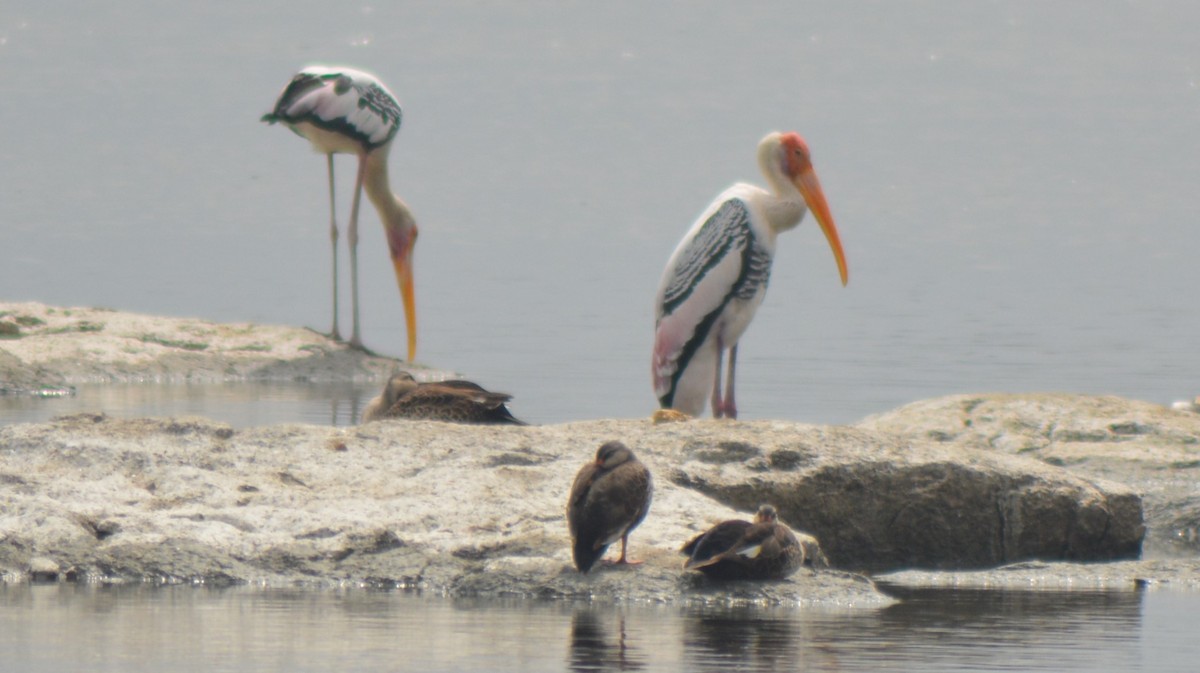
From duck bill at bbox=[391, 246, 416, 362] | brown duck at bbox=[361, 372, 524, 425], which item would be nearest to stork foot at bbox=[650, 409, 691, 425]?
brown duck at bbox=[361, 372, 524, 425]

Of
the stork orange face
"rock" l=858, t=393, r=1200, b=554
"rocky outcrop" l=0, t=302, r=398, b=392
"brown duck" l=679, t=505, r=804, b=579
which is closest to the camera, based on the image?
"brown duck" l=679, t=505, r=804, b=579

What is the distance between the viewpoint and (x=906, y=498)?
1063cm

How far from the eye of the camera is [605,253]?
47.0 metres

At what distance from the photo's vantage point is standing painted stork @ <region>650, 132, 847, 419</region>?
1305 centimetres

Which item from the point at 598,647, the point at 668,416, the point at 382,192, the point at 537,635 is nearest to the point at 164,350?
the point at 382,192

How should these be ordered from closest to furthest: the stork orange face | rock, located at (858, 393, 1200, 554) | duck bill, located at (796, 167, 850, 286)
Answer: rock, located at (858, 393, 1200, 554), the stork orange face, duck bill, located at (796, 167, 850, 286)

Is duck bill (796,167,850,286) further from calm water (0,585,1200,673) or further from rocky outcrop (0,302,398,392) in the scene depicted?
rocky outcrop (0,302,398,392)

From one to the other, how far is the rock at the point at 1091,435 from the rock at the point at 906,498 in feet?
2.28

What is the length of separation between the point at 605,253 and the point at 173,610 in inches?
1526

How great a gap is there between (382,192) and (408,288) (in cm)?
99

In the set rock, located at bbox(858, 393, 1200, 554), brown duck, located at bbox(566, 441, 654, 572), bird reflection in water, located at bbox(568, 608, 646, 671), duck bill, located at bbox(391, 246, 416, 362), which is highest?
duck bill, located at bbox(391, 246, 416, 362)

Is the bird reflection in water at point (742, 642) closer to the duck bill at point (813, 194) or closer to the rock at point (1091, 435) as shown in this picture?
the rock at point (1091, 435)

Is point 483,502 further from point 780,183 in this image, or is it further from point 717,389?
point 780,183

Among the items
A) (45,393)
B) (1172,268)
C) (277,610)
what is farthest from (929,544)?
(1172,268)
